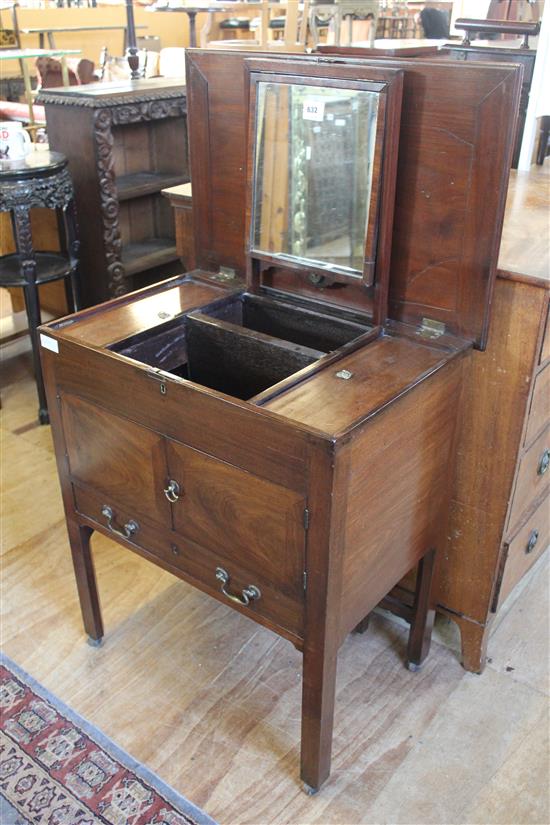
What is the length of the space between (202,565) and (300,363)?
403 mm

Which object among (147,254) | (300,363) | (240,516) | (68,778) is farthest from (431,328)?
(147,254)

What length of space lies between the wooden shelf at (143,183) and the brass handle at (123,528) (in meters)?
1.76

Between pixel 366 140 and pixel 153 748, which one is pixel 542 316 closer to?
pixel 366 140

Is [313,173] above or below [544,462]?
above

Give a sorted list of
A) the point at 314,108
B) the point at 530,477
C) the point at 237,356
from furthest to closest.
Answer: the point at 530,477 < the point at 237,356 < the point at 314,108

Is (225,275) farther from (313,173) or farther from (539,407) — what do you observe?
(539,407)

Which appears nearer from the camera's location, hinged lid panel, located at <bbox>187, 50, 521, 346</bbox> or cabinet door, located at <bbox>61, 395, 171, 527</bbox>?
hinged lid panel, located at <bbox>187, 50, 521, 346</bbox>

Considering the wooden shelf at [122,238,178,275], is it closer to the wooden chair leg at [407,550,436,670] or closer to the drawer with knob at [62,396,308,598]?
the drawer with knob at [62,396,308,598]

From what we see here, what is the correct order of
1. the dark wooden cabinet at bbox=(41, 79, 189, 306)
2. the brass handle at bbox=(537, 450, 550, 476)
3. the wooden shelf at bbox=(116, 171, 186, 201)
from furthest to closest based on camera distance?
1. the wooden shelf at bbox=(116, 171, 186, 201)
2. the dark wooden cabinet at bbox=(41, 79, 189, 306)
3. the brass handle at bbox=(537, 450, 550, 476)

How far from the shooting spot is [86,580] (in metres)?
1.68

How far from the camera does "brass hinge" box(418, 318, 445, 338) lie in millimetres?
1374

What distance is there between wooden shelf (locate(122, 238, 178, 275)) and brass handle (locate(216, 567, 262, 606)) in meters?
1.93

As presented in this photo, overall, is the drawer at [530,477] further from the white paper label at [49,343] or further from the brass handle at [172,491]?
the white paper label at [49,343]

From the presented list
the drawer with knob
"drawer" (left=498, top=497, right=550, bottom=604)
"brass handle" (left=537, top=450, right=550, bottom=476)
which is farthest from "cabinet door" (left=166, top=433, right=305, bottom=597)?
"brass handle" (left=537, top=450, right=550, bottom=476)
